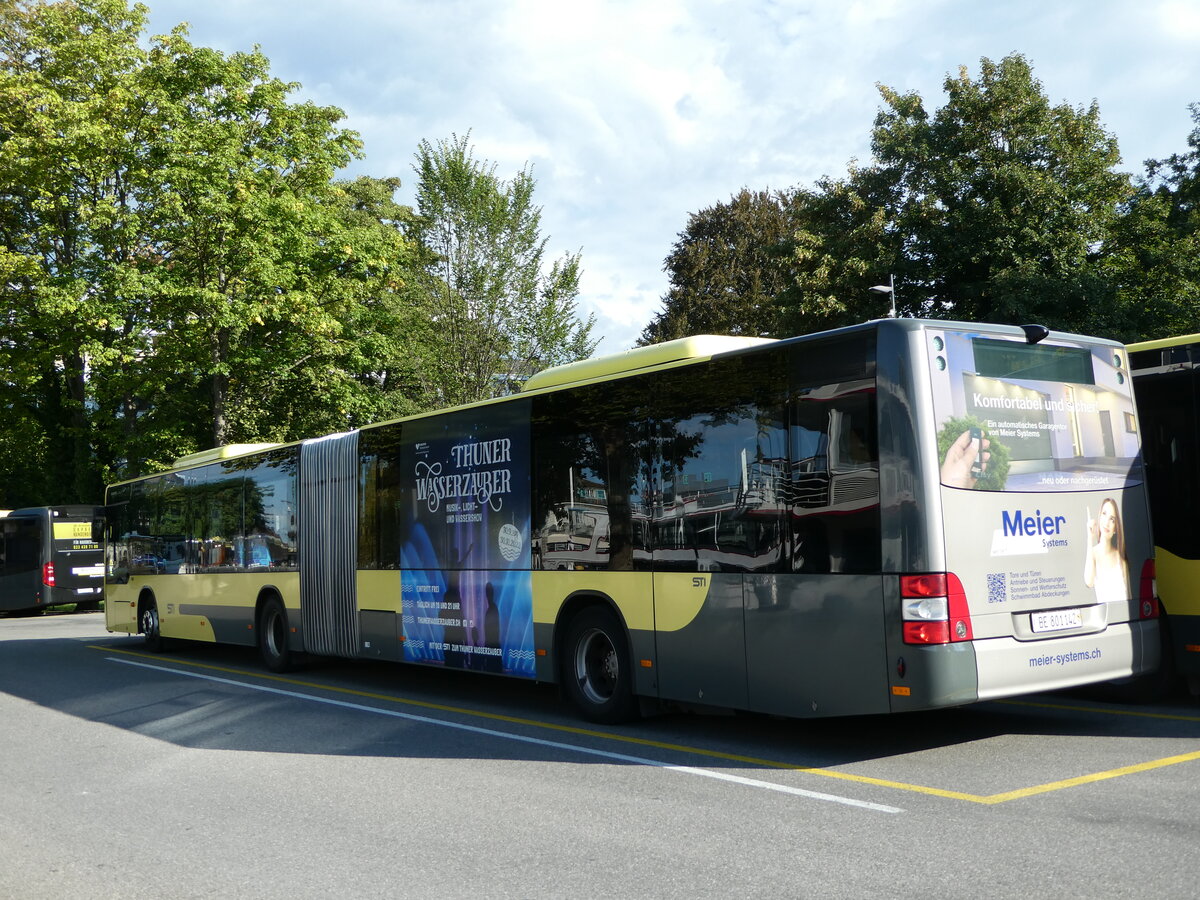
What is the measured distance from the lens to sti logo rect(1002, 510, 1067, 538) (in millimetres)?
7508

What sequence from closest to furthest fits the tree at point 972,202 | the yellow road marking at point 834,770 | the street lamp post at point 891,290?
1. the yellow road marking at point 834,770
2. the street lamp post at point 891,290
3. the tree at point 972,202

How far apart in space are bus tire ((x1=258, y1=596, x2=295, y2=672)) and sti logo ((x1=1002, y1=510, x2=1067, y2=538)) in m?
10.2

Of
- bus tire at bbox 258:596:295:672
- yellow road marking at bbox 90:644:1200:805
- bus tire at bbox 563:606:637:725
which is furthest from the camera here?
bus tire at bbox 258:596:295:672

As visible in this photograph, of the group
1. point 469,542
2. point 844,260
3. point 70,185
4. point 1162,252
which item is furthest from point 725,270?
point 469,542

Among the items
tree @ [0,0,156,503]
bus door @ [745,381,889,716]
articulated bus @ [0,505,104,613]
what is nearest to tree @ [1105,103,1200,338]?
bus door @ [745,381,889,716]

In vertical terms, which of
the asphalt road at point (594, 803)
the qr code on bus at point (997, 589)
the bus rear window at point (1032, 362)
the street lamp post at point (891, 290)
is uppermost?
the street lamp post at point (891, 290)

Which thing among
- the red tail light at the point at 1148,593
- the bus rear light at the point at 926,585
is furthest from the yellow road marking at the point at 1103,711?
the bus rear light at the point at 926,585

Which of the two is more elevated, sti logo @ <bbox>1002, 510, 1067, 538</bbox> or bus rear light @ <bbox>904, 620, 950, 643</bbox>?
sti logo @ <bbox>1002, 510, 1067, 538</bbox>

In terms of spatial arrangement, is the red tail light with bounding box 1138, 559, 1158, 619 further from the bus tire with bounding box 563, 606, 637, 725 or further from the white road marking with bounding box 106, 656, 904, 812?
the bus tire with bounding box 563, 606, 637, 725

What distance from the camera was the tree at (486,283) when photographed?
28.5 m

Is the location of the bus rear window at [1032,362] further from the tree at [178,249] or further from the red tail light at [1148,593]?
the tree at [178,249]

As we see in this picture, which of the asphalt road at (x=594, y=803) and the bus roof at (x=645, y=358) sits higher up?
the bus roof at (x=645, y=358)

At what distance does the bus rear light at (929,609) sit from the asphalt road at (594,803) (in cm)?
89

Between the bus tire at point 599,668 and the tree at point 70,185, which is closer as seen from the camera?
the bus tire at point 599,668
